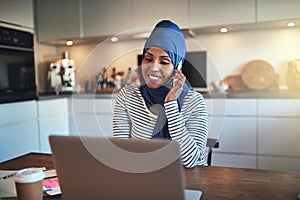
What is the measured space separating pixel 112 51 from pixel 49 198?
9.40ft

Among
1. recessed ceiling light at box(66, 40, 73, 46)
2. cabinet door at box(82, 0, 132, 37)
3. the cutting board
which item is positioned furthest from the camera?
recessed ceiling light at box(66, 40, 73, 46)

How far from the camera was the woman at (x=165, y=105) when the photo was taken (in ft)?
3.64

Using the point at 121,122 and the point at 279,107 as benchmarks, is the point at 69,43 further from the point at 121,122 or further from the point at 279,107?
the point at 121,122

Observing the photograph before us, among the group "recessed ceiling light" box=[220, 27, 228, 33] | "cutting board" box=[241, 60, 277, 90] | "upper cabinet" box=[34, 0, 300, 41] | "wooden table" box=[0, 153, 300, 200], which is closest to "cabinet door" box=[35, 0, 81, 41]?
"upper cabinet" box=[34, 0, 300, 41]

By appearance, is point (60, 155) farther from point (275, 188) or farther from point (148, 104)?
point (148, 104)

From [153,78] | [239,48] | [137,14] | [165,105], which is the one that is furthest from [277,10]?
[165,105]

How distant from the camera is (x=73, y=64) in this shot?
12.0 ft

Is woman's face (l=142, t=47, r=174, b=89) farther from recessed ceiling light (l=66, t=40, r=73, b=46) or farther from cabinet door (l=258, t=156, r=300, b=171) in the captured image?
recessed ceiling light (l=66, t=40, r=73, b=46)

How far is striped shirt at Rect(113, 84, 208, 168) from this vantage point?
108 centimetres

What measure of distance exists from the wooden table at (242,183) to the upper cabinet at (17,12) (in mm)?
2067

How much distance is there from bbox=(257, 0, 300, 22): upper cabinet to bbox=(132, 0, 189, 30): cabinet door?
2.17ft

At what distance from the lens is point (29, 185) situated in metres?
0.68

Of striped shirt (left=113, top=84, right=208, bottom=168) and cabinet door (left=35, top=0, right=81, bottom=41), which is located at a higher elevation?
cabinet door (left=35, top=0, right=81, bottom=41)

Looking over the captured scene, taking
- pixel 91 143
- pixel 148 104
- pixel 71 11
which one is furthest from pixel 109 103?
pixel 91 143
